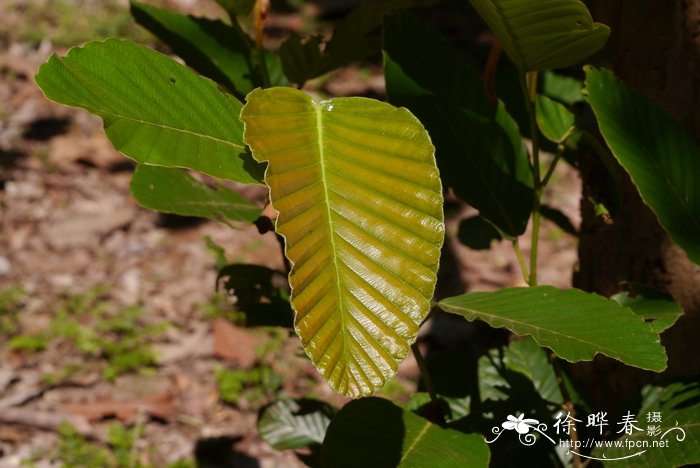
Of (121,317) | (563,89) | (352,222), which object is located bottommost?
(121,317)

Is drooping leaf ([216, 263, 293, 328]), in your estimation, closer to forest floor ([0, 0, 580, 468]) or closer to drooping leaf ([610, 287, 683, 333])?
drooping leaf ([610, 287, 683, 333])

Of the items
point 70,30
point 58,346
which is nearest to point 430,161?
point 58,346

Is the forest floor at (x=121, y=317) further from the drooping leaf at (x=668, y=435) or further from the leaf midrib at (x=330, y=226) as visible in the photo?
the leaf midrib at (x=330, y=226)

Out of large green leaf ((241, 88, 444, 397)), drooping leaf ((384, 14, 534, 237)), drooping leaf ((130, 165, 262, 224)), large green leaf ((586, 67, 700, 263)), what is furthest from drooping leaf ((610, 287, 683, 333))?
drooping leaf ((130, 165, 262, 224))

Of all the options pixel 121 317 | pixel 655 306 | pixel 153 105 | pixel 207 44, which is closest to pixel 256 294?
pixel 207 44

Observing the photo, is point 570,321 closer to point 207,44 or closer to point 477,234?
point 477,234

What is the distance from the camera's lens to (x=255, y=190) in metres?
3.38

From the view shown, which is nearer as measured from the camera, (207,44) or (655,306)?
(655,306)

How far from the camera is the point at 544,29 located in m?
0.99

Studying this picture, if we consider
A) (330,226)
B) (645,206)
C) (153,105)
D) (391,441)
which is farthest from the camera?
(645,206)

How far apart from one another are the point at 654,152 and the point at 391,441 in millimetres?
554

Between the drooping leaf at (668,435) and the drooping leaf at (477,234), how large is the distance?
418 mm

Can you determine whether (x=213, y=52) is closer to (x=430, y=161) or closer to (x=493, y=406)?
(x=430, y=161)

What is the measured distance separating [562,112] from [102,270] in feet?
6.70
